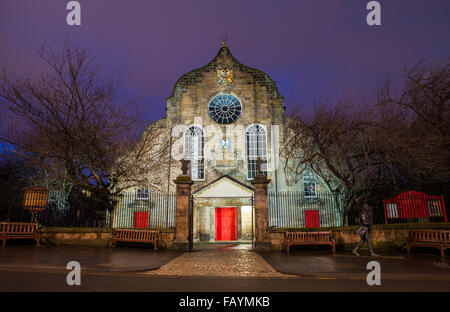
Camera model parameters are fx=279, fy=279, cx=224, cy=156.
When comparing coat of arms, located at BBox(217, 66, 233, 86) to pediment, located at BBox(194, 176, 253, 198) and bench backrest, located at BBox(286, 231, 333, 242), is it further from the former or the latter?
bench backrest, located at BBox(286, 231, 333, 242)

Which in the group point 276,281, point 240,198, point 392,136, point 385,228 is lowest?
point 276,281

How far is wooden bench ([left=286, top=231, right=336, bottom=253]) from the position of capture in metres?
11.1

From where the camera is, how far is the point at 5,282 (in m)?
5.23

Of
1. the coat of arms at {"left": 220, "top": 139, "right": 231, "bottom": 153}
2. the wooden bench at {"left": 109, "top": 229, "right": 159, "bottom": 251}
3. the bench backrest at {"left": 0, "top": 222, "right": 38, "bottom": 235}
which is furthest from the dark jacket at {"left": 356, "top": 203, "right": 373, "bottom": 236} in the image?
the coat of arms at {"left": 220, "top": 139, "right": 231, "bottom": 153}

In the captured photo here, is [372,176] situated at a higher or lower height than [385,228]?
higher

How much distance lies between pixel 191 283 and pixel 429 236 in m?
9.06

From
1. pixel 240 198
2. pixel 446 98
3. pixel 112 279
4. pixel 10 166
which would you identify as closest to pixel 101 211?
pixel 112 279

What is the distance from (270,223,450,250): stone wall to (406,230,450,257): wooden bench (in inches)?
15.7

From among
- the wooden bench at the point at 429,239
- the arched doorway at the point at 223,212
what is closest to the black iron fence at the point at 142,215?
the arched doorway at the point at 223,212

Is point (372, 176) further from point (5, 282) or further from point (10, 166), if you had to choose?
point (10, 166)

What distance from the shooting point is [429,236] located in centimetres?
991

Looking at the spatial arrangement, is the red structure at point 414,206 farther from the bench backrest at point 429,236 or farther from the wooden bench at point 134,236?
the wooden bench at point 134,236

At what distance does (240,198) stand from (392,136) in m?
11.3

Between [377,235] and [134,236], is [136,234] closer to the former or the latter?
[134,236]
